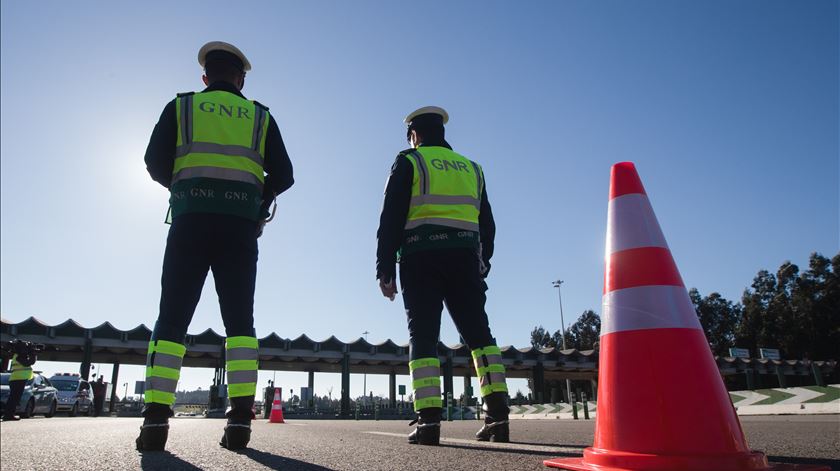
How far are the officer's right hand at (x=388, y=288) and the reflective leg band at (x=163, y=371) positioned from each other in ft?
4.61

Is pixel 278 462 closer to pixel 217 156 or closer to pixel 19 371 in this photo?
pixel 217 156

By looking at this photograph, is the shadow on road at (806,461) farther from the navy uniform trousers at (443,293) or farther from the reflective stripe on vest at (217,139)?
the reflective stripe on vest at (217,139)

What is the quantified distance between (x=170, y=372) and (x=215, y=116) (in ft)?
4.99

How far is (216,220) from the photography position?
304cm

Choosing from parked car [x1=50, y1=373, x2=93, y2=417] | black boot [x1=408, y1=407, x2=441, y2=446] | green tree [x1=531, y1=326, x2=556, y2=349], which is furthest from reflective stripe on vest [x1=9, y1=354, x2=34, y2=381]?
green tree [x1=531, y1=326, x2=556, y2=349]

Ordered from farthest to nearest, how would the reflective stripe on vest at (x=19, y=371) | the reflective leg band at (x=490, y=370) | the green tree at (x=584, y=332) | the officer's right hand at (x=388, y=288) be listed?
the green tree at (x=584, y=332), the reflective stripe on vest at (x=19, y=371), the officer's right hand at (x=388, y=288), the reflective leg band at (x=490, y=370)

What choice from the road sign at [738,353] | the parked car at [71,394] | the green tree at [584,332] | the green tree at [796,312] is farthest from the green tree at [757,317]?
the parked car at [71,394]

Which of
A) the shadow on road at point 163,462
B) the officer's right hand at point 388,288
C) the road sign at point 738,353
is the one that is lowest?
the shadow on road at point 163,462

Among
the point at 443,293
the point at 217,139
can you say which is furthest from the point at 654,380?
the point at 217,139

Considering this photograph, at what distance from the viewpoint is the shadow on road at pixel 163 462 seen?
1.95 metres

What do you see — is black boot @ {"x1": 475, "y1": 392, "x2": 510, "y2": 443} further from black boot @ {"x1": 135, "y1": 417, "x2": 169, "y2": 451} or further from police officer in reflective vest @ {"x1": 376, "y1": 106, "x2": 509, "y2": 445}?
black boot @ {"x1": 135, "y1": 417, "x2": 169, "y2": 451}

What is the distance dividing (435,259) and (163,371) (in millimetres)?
1834

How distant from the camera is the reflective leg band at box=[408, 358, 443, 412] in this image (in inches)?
130

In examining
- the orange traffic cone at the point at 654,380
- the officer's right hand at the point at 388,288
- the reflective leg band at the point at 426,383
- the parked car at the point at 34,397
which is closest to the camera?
the orange traffic cone at the point at 654,380
